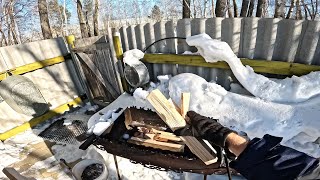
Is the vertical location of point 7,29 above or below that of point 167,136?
above

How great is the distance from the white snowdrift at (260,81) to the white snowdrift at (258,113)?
13cm

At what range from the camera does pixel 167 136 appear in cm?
293

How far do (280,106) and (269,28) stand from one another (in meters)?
1.25

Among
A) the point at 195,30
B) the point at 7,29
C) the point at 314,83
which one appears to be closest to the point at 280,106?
the point at 314,83

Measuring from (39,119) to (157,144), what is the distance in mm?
4677

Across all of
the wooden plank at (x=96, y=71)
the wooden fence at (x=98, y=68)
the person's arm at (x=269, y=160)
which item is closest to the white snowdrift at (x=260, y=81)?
the person's arm at (x=269, y=160)

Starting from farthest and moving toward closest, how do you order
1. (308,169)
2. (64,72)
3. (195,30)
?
(64,72), (195,30), (308,169)

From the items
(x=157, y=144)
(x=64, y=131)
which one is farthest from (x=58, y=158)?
(x=157, y=144)

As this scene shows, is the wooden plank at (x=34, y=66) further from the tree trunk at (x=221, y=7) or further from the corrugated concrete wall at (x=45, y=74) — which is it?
the tree trunk at (x=221, y=7)

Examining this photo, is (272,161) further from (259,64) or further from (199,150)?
(259,64)

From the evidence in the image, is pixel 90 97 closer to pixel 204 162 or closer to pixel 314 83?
pixel 204 162

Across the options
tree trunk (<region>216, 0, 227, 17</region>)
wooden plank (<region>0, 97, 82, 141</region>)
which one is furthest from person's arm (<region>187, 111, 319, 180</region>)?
tree trunk (<region>216, 0, 227, 17</region>)

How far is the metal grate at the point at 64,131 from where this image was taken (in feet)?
17.2

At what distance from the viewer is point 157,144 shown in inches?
111
